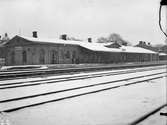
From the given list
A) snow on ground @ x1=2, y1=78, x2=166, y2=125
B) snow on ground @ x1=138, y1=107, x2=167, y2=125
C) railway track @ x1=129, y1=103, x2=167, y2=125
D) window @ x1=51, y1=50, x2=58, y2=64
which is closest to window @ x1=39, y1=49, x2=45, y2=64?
window @ x1=51, y1=50, x2=58, y2=64

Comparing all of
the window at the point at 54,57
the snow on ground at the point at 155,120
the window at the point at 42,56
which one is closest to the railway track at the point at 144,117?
the snow on ground at the point at 155,120

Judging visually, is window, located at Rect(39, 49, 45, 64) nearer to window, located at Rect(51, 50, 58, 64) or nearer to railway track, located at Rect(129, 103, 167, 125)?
window, located at Rect(51, 50, 58, 64)

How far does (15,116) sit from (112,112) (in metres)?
2.50

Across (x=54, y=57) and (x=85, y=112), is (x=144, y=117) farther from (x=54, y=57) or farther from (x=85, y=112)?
(x=54, y=57)

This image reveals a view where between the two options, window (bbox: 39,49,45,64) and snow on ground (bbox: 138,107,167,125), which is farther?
window (bbox: 39,49,45,64)

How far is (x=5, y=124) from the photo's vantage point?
483 cm

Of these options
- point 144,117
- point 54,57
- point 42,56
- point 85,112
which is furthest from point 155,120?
point 54,57

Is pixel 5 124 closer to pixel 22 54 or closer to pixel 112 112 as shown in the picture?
pixel 112 112

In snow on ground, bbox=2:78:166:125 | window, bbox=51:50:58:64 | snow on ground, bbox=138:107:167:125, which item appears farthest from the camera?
window, bbox=51:50:58:64

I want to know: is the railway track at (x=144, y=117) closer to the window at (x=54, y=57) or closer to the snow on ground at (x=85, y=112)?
the snow on ground at (x=85, y=112)

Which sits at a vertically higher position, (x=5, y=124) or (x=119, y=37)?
(x=119, y=37)

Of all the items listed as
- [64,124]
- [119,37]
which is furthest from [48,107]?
[119,37]

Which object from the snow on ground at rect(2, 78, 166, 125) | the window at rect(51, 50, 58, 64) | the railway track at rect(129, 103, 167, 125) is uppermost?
the window at rect(51, 50, 58, 64)

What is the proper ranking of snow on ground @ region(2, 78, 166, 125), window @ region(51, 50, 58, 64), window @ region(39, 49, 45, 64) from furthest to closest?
window @ region(51, 50, 58, 64) < window @ region(39, 49, 45, 64) < snow on ground @ region(2, 78, 166, 125)
